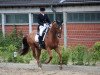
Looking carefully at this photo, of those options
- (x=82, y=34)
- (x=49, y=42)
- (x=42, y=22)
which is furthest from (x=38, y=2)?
(x=49, y=42)

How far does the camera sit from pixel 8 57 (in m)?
21.0

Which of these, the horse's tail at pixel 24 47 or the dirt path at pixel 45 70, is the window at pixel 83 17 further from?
the dirt path at pixel 45 70

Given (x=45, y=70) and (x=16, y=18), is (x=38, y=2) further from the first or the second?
(x=45, y=70)

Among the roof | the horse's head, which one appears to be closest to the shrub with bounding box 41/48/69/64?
the horse's head

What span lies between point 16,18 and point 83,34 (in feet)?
19.5

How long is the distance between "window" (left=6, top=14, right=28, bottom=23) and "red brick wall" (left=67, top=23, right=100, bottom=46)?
12.1 ft

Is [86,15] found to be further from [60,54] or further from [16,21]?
[60,54]

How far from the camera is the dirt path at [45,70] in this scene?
1686 centimetres

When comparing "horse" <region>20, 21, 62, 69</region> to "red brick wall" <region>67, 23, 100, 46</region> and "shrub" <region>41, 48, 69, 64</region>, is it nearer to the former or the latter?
"shrub" <region>41, 48, 69, 64</region>

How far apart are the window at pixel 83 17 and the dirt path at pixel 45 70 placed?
316 inches

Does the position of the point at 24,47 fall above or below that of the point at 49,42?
below

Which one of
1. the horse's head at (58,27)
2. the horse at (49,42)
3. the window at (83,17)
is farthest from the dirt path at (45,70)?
the window at (83,17)

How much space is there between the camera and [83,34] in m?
25.5

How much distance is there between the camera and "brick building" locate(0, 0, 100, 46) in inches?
1003
